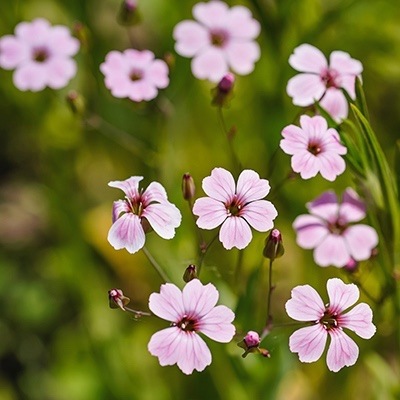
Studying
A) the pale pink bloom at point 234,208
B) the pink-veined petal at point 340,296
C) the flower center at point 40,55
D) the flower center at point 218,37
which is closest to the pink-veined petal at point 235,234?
the pale pink bloom at point 234,208

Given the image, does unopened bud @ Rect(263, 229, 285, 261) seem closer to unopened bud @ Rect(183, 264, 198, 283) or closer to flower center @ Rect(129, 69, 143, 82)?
unopened bud @ Rect(183, 264, 198, 283)

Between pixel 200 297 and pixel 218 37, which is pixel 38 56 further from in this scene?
pixel 200 297

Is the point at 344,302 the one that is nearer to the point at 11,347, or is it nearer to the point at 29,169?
the point at 11,347

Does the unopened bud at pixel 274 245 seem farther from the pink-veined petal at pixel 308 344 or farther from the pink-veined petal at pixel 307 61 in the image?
the pink-veined petal at pixel 307 61

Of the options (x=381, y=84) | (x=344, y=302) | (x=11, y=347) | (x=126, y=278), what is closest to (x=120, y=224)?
(x=344, y=302)

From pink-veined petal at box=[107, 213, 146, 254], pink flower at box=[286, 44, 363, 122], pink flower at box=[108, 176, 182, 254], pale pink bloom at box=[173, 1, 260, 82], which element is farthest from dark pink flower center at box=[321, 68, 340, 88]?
pink-veined petal at box=[107, 213, 146, 254]
